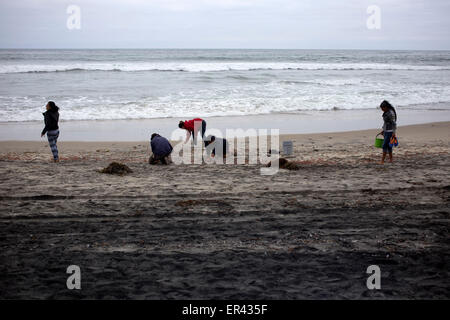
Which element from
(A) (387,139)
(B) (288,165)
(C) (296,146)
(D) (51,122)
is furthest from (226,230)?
(C) (296,146)

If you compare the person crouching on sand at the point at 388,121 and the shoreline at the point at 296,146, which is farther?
the shoreline at the point at 296,146

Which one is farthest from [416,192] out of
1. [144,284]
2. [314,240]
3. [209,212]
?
[144,284]

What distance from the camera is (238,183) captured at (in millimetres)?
7523

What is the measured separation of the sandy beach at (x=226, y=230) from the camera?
3912 mm

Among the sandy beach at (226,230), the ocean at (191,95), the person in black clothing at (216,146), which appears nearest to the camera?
the sandy beach at (226,230)

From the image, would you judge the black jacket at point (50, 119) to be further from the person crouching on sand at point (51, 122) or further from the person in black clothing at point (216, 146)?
the person in black clothing at point (216, 146)

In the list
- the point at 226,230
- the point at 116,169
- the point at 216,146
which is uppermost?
the point at 216,146

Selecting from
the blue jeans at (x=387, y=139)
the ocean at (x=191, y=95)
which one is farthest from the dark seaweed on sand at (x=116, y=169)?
the ocean at (x=191, y=95)

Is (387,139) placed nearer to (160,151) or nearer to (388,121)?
(388,121)

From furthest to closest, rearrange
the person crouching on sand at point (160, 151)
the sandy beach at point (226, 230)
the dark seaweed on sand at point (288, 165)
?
1. the person crouching on sand at point (160, 151)
2. the dark seaweed on sand at point (288, 165)
3. the sandy beach at point (226, 230)

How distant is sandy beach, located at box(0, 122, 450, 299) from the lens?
3.91 meters

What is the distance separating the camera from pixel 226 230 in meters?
5.24

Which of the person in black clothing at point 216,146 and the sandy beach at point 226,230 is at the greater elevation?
the person in black clothing at point 216,146

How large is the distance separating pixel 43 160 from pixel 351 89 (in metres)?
19.3
